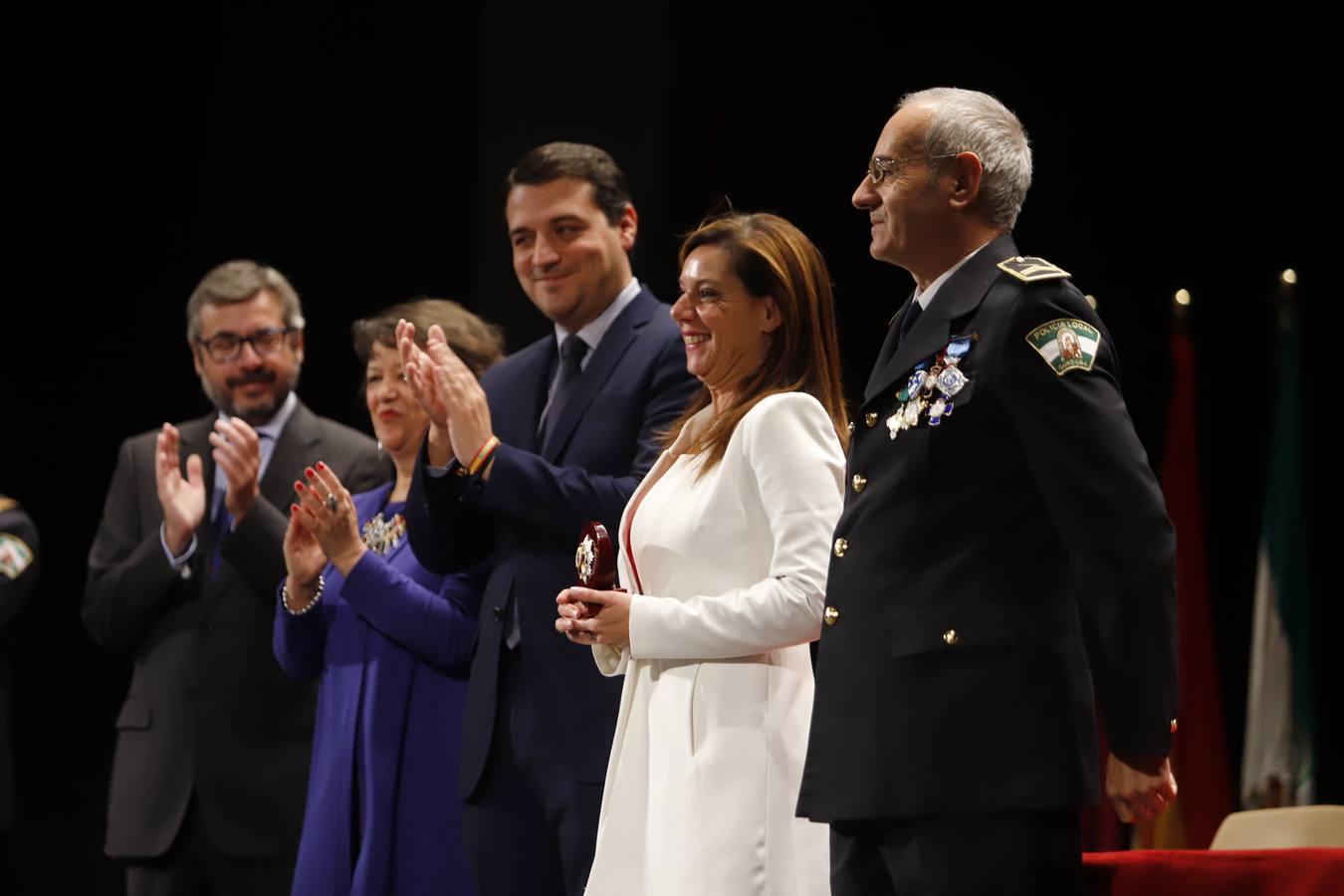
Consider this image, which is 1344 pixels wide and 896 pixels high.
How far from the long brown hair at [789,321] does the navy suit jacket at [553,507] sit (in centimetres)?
41

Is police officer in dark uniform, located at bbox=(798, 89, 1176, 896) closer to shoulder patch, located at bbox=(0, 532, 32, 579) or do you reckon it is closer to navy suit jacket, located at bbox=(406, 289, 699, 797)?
navy suit jacket, located at bbox=(406, 289, 699, 797)

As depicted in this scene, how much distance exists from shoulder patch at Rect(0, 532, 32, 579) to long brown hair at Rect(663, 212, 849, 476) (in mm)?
2137

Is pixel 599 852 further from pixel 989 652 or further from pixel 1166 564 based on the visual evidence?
pixel 1166 564

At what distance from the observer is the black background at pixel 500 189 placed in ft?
15.7

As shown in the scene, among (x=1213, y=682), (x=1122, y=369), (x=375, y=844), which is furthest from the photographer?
(x=1122, y=369)

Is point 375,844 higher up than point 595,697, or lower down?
lower down

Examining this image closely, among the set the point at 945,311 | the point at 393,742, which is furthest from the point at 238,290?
the point at 945,311

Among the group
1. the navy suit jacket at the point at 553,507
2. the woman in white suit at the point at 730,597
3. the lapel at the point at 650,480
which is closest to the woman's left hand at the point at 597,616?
the woman in white suit at the point at 730,597

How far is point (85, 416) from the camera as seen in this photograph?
5.61m

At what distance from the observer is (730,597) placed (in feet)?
7.41

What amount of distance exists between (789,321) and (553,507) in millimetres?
549

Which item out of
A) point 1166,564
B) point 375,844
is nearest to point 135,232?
point 375,844

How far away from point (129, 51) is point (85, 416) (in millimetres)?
1252

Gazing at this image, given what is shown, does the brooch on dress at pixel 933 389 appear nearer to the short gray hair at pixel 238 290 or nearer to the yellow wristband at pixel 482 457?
the yellow wristband at pixel 482 457
